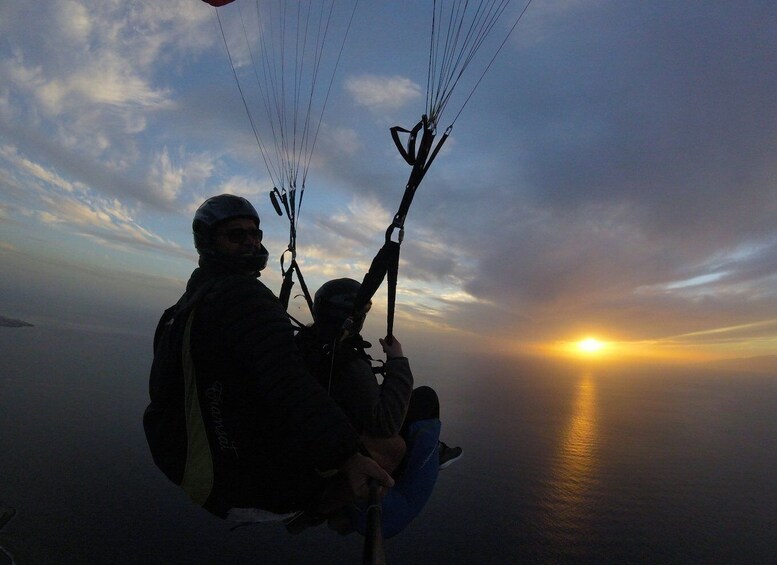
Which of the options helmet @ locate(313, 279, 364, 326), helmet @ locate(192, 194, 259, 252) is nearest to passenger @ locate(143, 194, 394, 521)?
helmet @ locate(192, 194, 259, 252)

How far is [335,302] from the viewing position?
159 inches

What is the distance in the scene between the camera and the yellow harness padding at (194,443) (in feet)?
8.32

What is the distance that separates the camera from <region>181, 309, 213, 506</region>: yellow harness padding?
8.32ft

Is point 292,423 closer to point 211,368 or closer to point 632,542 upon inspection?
point 211,368

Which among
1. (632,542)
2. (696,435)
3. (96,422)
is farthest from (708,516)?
(96,422)

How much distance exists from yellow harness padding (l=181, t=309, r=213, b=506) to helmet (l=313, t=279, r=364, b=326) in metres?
1.57

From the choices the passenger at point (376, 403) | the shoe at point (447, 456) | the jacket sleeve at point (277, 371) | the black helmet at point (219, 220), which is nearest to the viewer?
the jacket sleeve at point (277, 371)

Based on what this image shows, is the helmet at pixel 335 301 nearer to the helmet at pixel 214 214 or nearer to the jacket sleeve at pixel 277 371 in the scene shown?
the helmet at pixel 214 214

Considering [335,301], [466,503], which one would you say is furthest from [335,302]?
[466,503]

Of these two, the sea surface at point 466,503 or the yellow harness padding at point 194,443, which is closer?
the yellow harness padding at point 194,443

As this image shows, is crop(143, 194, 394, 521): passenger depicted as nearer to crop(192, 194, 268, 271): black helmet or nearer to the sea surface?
crop(192, 194, 268, 271): black helmet

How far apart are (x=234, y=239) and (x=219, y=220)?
0.21 metres

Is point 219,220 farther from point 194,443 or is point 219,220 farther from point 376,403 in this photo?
point 376,403

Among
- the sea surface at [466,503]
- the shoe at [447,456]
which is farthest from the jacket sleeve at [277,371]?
the sea surface at [466,503]
